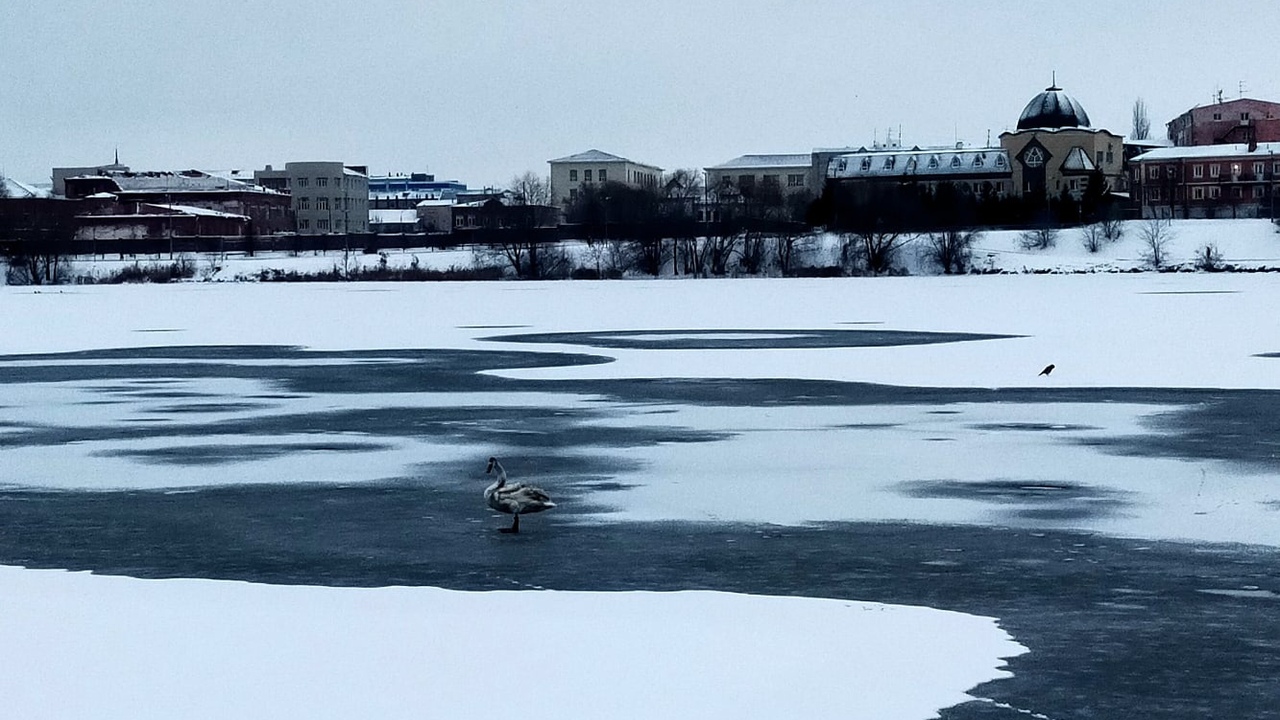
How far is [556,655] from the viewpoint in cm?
752

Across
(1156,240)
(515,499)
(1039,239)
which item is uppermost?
(1039,239)

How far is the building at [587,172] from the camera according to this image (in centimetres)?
16262

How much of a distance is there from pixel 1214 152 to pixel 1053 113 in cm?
1232

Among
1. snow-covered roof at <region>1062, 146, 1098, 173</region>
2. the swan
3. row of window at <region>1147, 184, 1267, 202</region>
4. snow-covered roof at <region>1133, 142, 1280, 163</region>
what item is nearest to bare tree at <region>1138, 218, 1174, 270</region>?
snow-covered roof at <region>1062, 146, 1098, 173</region>

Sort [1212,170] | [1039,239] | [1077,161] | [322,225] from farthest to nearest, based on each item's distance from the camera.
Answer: [322,225]
[1212,170]
[1077,161]
[1039,239]

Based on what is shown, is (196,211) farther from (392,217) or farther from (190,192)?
(392,217)

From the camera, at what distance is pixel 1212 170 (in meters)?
127

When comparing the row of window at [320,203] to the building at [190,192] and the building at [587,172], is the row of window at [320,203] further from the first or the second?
the building at [587,172]

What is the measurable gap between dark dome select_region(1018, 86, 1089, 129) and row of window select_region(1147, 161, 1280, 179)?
256 inches

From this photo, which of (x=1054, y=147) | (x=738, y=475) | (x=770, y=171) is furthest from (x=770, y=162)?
(x=738, y=475)

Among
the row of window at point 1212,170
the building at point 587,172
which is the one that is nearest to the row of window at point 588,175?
the building at point 587,172

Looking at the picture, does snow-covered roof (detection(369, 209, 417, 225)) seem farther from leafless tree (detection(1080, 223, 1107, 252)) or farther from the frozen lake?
the frozen lake

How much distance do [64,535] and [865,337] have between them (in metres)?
22.3

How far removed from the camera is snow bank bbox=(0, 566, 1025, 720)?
672cm
